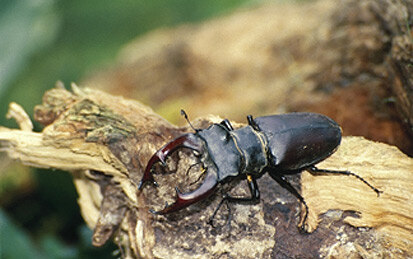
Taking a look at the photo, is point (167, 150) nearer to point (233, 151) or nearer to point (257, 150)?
point (233, 151)

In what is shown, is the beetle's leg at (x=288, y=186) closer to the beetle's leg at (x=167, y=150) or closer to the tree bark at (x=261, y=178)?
the tree bark at (x=261, y=178)

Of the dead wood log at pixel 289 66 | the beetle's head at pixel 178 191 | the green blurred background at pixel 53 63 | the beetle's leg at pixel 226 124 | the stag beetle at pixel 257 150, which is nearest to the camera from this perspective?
the beetle's head at pixel 178 191

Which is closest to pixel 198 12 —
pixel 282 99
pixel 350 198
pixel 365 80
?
pixel 282 99

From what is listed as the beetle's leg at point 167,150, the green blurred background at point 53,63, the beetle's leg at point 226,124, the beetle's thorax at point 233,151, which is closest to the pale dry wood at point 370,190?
the beetle's thorax at point 233,151

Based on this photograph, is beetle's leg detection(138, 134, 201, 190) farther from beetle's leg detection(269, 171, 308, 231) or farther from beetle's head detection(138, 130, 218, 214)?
beetle's leg detection(269, 171, 308, 231)

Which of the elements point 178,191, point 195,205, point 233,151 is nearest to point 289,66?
point 233,151

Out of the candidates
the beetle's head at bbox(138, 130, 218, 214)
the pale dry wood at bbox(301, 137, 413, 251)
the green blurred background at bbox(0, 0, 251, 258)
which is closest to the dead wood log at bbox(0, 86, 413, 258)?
the pale dry wood at bbox(301, 137, 413, 251)

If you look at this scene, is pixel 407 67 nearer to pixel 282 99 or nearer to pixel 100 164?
pixel 282 99
